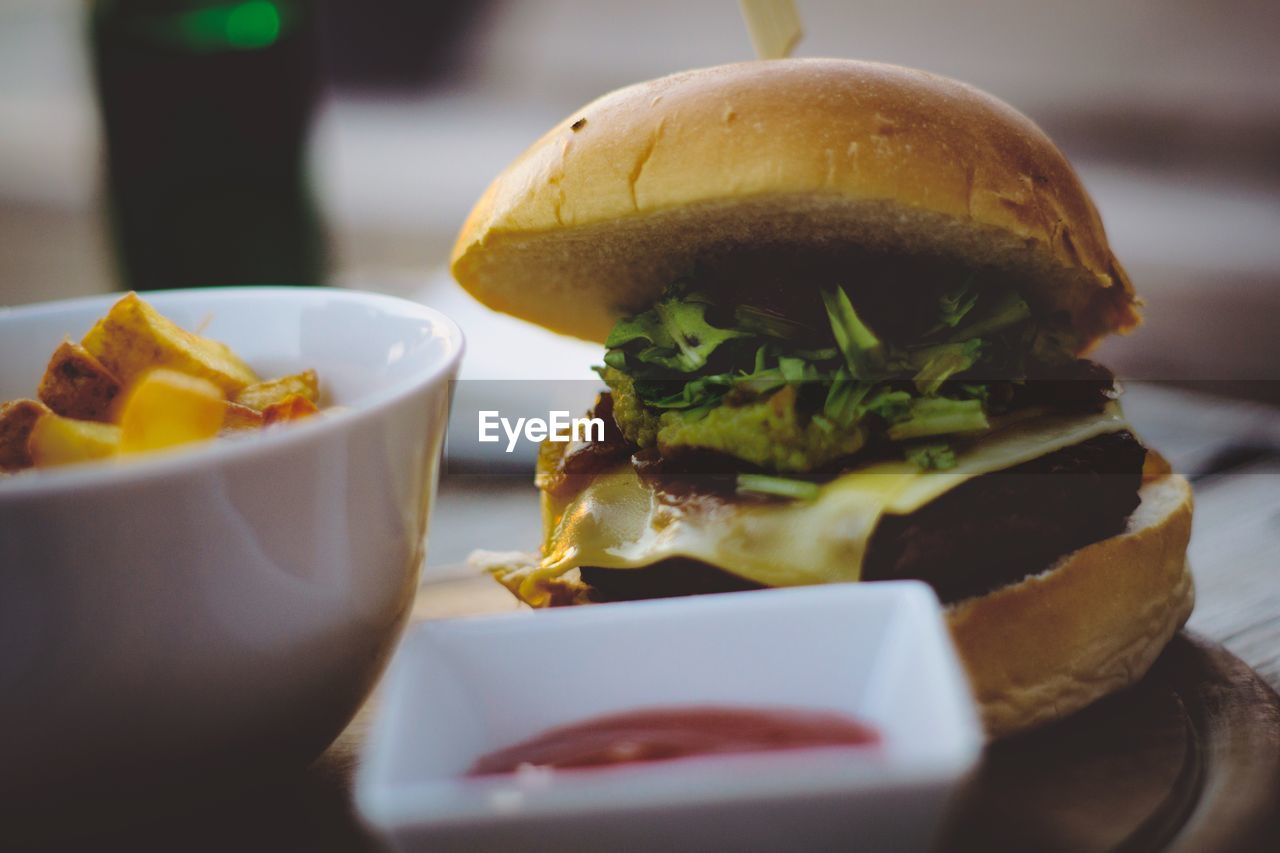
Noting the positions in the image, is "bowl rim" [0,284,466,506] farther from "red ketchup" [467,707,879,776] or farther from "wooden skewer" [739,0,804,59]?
"wooden skewer" [739,0,804,59]

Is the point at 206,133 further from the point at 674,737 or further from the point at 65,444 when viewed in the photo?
the point at 674,737

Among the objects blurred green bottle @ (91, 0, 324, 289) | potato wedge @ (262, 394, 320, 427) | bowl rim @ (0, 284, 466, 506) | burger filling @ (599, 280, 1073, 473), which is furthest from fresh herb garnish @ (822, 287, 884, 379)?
blurred green bottle @ (91, 0, 324, 289)

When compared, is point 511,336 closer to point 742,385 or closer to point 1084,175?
point 742,385

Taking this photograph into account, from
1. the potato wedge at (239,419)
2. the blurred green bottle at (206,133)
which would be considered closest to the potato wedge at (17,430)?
the potato wedge at (239,419)

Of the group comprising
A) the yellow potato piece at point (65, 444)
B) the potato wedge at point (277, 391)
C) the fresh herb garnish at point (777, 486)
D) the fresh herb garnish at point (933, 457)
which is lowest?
the fresh herb garnish at point (777, 486)

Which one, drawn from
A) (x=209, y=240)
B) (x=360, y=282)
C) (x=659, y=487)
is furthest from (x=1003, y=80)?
(x=659, y=487)

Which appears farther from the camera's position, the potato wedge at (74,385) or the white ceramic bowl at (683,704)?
the potato wedge at (74,385)

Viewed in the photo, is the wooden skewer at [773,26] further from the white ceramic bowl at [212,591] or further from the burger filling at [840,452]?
the white ceramic bowl at [212,591]

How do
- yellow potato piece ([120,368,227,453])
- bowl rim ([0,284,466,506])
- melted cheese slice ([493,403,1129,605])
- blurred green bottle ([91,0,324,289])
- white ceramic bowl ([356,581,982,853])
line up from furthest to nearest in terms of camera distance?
blurred green bottle ([91,0,324,289]) → melted cheese slice ([493,403,1129,605]) → yellow potato piece ([120,368,227,453]) → bowl rim ([0,284,466,506]) → white ceramic bowl ([356,581,982,853])
